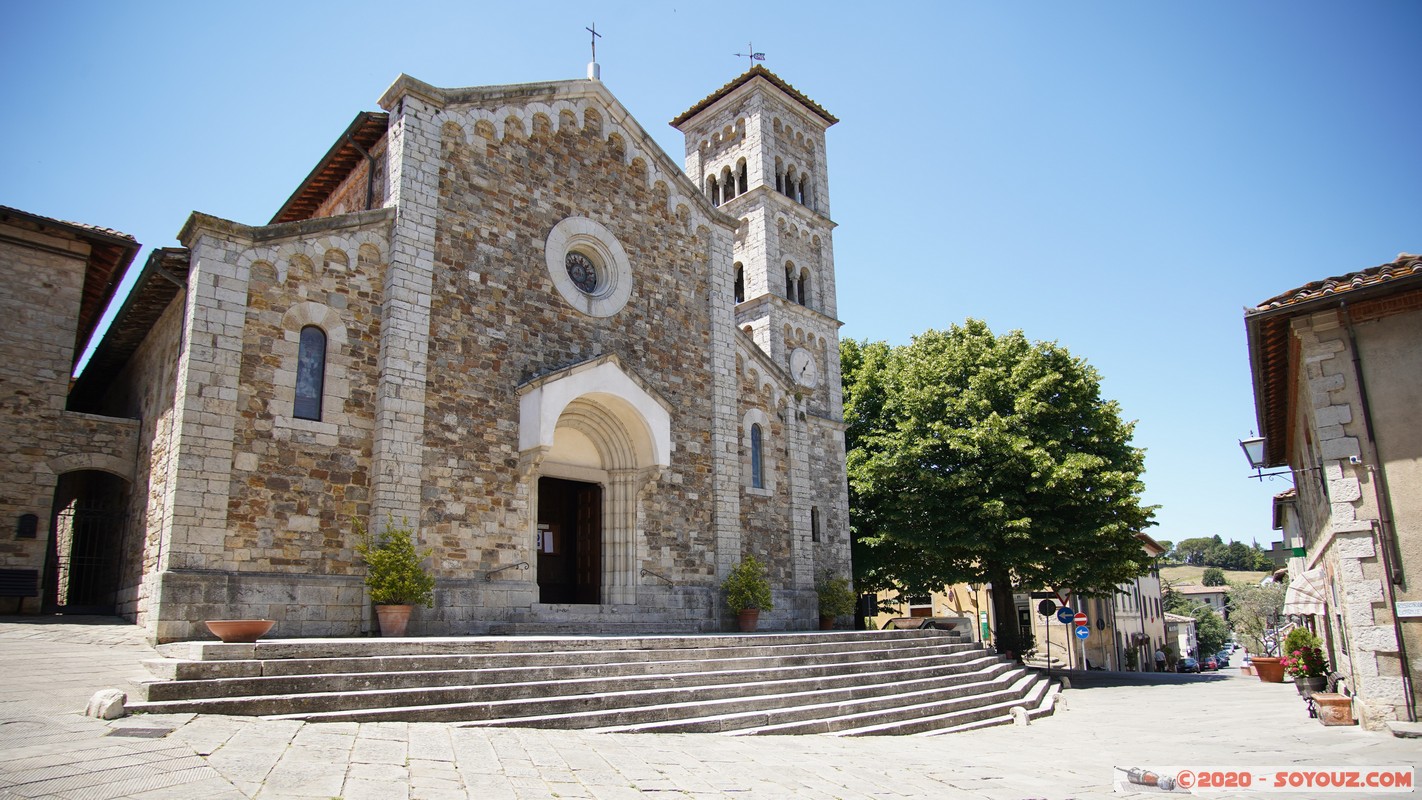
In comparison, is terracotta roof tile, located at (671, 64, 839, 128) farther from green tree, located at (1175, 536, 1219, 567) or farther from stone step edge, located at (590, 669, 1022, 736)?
green tree, located at (1175, 536, 1219, 567)

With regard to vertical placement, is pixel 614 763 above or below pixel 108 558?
below

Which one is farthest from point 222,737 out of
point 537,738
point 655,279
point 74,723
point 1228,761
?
point 655,279

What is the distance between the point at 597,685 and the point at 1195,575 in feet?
591

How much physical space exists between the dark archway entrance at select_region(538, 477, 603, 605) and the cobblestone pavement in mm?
7252

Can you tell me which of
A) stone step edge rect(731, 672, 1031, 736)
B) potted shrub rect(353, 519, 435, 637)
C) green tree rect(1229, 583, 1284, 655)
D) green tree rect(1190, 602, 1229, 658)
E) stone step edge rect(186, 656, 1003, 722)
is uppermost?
potted shrub rect(353, 519, 435, 637)

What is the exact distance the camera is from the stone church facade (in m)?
13.1

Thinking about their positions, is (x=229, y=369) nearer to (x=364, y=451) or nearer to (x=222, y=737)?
(x=364, y=451)

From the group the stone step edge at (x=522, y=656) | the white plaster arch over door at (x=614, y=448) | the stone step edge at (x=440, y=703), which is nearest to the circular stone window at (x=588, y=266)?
the white plaster arch over door at (x=614, y=448)

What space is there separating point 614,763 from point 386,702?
288 cm

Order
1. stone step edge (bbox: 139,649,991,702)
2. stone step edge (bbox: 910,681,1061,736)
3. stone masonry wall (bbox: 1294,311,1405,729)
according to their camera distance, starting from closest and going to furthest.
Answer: stone step edge (bbox: 139,649,991,702) < stone masonry wall (bbox: 1294,311,1405,729) < stone step edge (bbox: 910,681,1061,736)

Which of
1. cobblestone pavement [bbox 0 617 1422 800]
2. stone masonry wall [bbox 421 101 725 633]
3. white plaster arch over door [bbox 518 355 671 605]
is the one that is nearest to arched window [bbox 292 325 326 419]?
stone masonry wall [bbox 421 101 725 633]

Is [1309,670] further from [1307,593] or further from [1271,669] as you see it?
[1271,669]

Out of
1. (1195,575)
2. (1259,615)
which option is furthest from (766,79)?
(1195,575)

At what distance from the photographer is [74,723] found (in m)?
7.27
